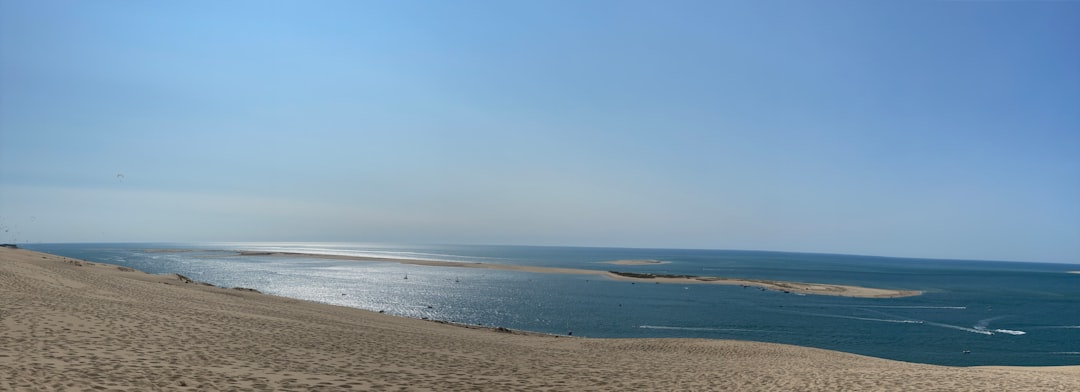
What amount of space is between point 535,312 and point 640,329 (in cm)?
1283

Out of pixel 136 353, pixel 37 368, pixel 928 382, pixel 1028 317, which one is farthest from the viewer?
pixel 1028 317

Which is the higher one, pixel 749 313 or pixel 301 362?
pixel 301 362

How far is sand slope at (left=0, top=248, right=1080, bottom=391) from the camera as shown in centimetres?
1155

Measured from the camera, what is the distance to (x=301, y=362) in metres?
14.4

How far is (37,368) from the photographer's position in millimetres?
10734

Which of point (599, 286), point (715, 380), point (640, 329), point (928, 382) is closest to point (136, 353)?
point (715, 380)

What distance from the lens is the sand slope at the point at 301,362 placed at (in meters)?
11.6

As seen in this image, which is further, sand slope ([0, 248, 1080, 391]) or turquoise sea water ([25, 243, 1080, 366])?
turquoise sea water ([25, 243, 1080, 366])

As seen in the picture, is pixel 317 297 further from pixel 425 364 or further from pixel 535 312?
pixel 425 364

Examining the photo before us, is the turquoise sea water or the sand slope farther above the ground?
the sand slope

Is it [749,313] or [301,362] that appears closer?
[301,362]

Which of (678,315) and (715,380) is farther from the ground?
(715,380)

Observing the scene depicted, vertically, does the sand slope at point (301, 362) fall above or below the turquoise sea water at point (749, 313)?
above

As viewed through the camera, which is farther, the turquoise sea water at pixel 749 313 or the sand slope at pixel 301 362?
the turquoise sea water at pixel 749 313
